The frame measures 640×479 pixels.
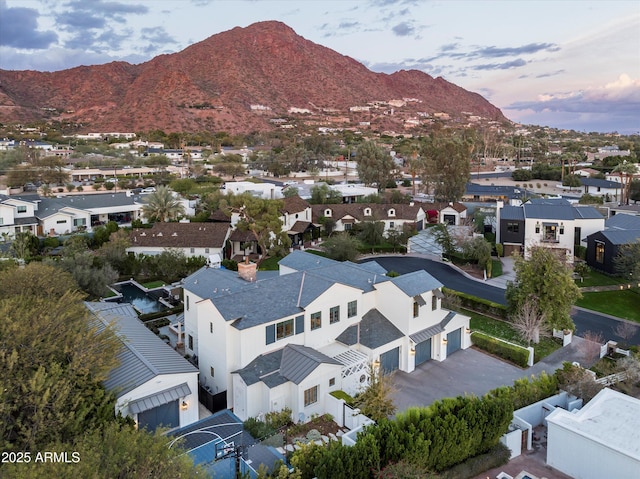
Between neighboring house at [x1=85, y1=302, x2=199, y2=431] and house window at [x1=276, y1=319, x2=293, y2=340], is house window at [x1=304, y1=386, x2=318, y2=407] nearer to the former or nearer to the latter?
house window at [x1=276, y1=319, x2=293, y2=340]

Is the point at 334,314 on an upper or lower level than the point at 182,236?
lower

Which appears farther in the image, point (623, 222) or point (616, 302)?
point (623, 222)

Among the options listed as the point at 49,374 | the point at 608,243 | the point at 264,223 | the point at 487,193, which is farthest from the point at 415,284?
the point at 487,193

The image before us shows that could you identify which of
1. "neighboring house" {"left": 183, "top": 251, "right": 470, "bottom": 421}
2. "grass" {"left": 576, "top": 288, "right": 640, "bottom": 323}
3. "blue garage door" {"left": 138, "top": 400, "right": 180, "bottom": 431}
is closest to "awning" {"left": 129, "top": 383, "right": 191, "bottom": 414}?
"blue garage door" {"left": 138, "top": 400, "right": 180, "bottom": 431}

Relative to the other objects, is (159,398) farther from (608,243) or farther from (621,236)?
(621,236)

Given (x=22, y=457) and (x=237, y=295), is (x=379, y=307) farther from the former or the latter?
(x=22, y=457)

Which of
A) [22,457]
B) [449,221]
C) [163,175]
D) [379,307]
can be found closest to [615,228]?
[449,221]
